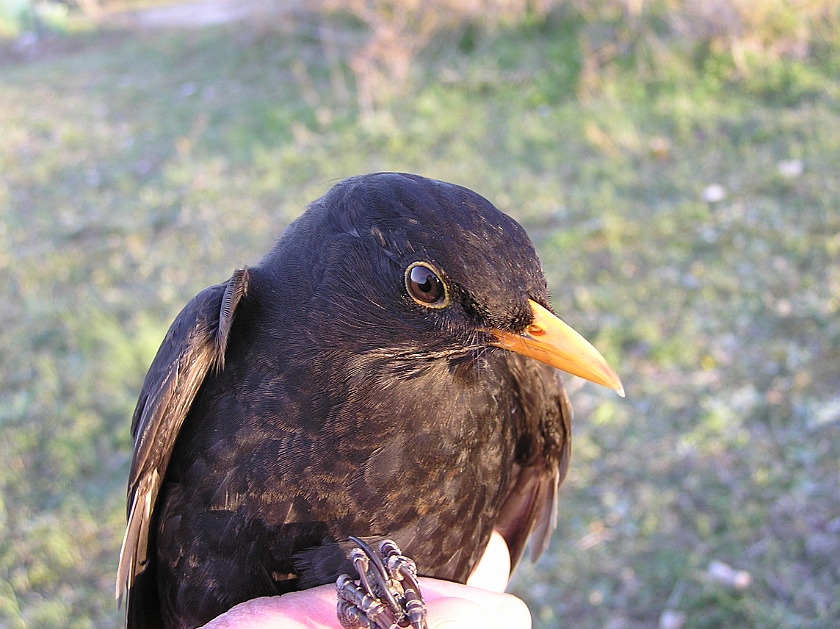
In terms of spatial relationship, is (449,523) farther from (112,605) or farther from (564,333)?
(112,605)

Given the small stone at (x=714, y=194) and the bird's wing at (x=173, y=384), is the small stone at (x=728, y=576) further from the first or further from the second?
the small stone at (x=714, y=194)

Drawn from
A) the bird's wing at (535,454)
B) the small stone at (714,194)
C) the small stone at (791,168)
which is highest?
the bird's wing at (535,454)

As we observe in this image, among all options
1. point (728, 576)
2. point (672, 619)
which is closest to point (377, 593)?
point (672, 619)

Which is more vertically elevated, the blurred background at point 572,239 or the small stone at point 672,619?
the blurred background at point 572,239

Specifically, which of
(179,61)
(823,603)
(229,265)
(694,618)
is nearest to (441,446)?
(694,618)

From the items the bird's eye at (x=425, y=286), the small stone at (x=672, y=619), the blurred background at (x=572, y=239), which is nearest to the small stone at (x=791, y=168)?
the blurred background at (x=572, y=239)

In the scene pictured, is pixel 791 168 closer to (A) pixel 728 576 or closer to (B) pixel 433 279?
(A) pixel 728 576

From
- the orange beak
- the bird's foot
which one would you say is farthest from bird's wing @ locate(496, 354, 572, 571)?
the bird's foot
